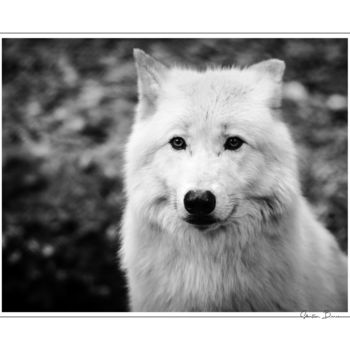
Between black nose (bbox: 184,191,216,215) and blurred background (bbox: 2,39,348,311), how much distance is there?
2.92 m

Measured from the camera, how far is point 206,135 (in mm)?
2951

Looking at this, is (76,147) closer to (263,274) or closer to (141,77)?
(141,77)

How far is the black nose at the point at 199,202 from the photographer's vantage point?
270cm

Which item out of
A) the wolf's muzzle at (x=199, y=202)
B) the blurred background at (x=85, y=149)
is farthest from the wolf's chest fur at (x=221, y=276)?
the blurred background at (x=85, y=149)

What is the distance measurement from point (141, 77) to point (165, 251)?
1.33 meters

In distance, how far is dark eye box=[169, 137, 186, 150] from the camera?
119 inches

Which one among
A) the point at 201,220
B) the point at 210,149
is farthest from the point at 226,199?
the point at 210,149

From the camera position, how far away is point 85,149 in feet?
19.0

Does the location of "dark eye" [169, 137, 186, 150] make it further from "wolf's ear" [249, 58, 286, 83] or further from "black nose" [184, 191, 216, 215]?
"wolf's ear" [249, 58, 286, 83]

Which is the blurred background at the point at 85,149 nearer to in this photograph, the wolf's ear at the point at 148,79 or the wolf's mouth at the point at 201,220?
the wolf's ear at the point at 148,79

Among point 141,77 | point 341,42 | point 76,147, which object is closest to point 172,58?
point 76,147

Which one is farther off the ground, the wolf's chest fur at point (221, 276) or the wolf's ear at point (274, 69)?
the wolf's ear at point (274, 69)
